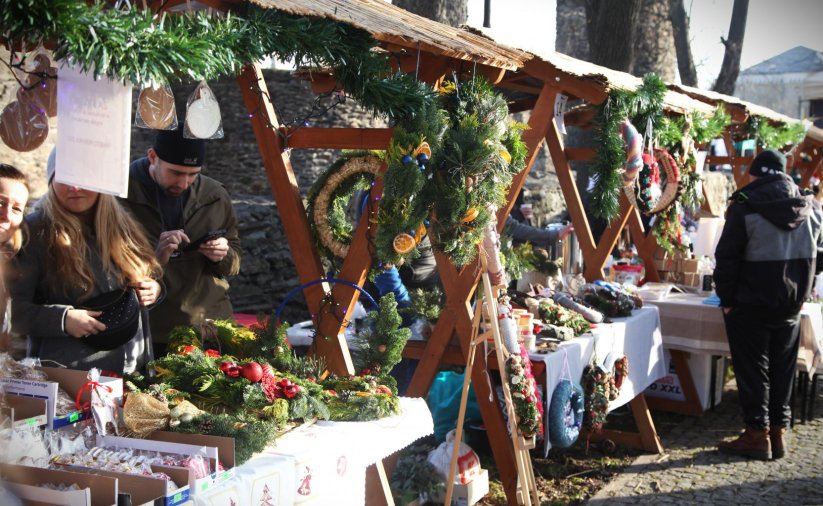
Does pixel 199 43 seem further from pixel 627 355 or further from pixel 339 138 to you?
pixel 627 355

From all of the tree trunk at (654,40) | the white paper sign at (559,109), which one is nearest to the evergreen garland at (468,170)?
the white paper sign at (559,109)

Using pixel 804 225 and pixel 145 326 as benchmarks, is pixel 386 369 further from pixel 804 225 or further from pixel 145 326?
pixel 804 225

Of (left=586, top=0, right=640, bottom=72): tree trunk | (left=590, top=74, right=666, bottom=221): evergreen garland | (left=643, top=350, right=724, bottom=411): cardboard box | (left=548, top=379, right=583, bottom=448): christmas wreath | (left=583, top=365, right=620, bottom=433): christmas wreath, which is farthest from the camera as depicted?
(left=586, top=0, right=640, bottom=72): tree trunk

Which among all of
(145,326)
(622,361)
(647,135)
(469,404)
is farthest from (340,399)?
(647,135)

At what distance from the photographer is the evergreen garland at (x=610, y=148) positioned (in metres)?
5.50

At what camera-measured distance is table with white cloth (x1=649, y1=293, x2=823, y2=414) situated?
631cm

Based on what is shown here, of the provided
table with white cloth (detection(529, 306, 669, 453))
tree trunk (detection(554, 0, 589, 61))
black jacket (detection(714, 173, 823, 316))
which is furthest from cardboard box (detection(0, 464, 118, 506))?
tree trunk (detection(554, 0, 589, 61))

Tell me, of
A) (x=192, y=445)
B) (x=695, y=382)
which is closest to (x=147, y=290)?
(x=192, y=445)

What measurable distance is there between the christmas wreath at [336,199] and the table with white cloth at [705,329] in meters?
3.32

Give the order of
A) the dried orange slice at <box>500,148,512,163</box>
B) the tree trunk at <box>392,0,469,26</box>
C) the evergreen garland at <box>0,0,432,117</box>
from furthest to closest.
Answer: the tree trunk at <box>392,0,469,26</box>, the dried orange slice at <box>500,148,512,163</box>, the evergreen garland at <box>0,0,432,117</box>

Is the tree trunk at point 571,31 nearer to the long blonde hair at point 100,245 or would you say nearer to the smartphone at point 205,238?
the smartphone at point 205,238

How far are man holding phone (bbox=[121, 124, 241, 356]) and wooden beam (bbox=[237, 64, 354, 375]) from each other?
30 cm

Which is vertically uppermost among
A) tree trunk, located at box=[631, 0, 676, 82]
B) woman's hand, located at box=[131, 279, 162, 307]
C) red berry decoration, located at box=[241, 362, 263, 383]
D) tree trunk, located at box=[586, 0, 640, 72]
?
tree trunk, located at box=[631, 0, 676, 82]

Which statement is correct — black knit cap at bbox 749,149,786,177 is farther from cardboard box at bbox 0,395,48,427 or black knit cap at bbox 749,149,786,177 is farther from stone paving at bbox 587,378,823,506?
cardboard box at bbox 0,395,48,427
